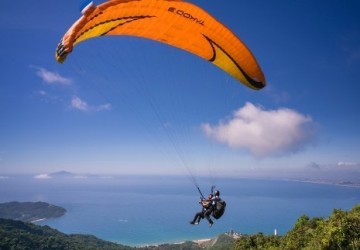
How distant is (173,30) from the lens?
29.2 feet

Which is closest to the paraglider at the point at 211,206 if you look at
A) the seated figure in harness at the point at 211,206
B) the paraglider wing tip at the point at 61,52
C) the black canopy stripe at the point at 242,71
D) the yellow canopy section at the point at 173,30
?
the seated figure in harness at the point at 211,206

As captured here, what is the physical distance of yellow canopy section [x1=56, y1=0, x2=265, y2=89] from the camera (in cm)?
643

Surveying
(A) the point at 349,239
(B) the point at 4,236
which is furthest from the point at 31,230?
(A) the point at 349,239

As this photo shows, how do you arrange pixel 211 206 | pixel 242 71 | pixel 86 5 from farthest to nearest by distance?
pixel 242 71
pixel 211 206
pixel 86 5

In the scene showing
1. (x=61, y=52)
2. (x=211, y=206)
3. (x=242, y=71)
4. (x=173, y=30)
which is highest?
(x=173, y=30)

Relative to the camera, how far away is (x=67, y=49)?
5852 millimetres

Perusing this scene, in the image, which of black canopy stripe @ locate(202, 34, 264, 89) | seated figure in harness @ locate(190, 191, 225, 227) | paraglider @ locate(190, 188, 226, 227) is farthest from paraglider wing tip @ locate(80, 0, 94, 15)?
seated figure in harness @ locate(190, 191, 225, 227)

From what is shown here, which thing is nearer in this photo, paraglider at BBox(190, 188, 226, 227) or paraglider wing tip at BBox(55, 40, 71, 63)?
paraglider wing tip at BBox(55, 40, 71, 63)

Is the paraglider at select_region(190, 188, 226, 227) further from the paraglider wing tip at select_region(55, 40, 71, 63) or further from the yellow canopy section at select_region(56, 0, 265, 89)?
the paraglider wing tip at select_region(55, 40, 71, 63)

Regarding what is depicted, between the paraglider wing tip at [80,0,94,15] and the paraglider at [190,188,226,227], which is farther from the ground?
the paraglider wing tip at [80,0,94,15]

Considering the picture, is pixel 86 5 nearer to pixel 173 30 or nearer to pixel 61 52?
pixel 61 52

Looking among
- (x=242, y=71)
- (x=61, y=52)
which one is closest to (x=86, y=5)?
(x=61, y=52)

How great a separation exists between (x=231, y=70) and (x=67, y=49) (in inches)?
224

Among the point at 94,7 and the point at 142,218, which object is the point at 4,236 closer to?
the point at 94,7
